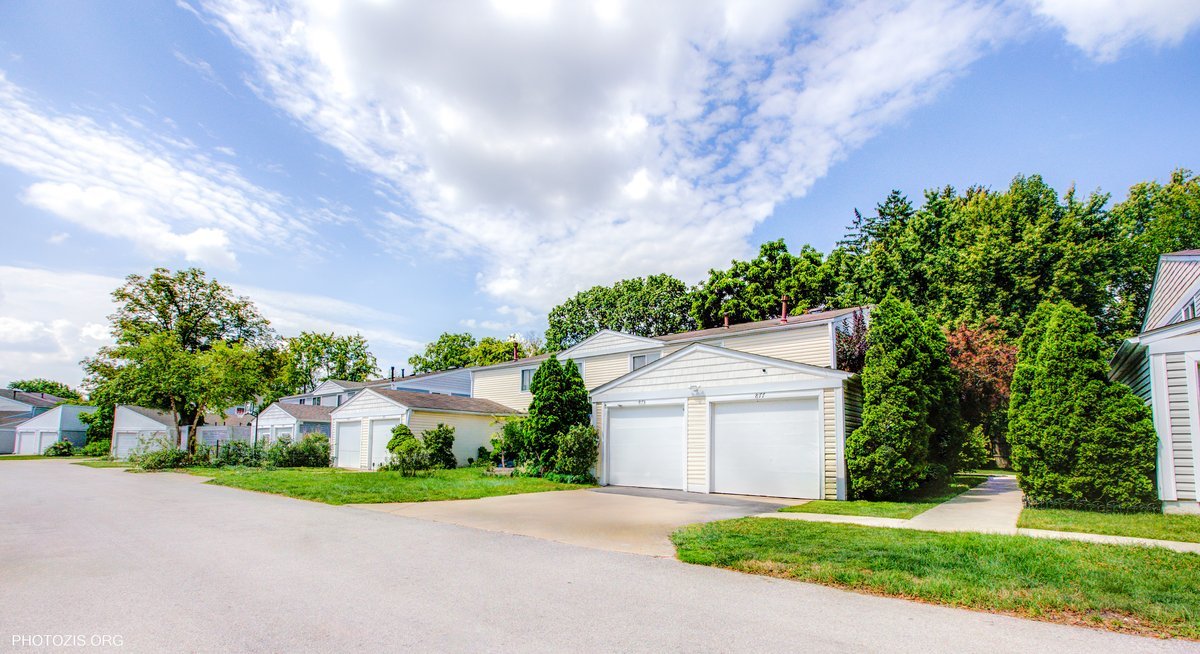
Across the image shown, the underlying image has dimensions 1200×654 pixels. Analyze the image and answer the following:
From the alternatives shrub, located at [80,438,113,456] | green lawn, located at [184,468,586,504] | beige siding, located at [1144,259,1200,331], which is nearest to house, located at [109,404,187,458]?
shrub, located at [80,438,113,456]

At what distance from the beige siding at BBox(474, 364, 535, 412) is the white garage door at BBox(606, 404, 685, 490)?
11.6 metres

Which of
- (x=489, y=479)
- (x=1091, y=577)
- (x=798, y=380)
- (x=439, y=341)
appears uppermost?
(x=439, y=341)

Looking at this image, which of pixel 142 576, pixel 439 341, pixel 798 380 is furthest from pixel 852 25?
pixel 439 341

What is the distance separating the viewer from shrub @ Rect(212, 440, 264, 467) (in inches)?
997

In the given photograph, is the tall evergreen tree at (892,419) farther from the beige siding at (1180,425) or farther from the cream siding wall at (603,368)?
the cream siding wall at (603,368)

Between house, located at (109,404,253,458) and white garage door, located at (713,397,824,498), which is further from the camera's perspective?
house, located at (109,404,253,458)

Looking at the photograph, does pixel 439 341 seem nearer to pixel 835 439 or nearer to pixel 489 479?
pixel 489 479

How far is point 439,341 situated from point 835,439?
167 feet

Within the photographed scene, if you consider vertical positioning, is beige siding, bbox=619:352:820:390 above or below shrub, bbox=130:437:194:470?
above

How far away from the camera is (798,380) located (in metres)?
13.2

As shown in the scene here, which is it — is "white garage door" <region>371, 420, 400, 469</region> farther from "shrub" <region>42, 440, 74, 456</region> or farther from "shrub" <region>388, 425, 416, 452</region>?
"shrub" <region>42, 440, 74, 456</region>

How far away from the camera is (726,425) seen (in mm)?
14367

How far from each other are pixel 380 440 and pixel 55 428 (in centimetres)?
3987

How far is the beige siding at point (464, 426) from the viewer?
24.0 meters
